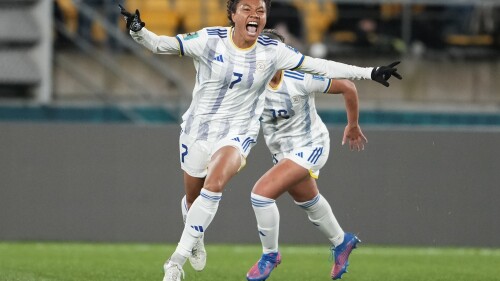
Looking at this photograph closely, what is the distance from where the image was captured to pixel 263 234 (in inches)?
367

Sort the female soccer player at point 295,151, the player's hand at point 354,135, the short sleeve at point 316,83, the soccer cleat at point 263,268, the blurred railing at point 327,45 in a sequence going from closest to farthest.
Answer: the soccer cleat at point 263,268 < the female soccer player at point 295,151 < the short sleeve at point 316,83 < the player's hand at point 354,135 < the blurred railing at point 327,45

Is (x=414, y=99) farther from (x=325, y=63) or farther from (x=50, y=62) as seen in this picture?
(x=325, y=63)

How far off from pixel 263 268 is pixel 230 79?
1.51 meters

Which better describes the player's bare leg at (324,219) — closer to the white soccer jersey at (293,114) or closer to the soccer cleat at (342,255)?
the soccer cleat at (342,255)

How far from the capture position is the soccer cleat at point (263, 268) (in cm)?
918

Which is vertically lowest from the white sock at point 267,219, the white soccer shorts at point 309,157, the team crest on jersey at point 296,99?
the white sock at point 267,219

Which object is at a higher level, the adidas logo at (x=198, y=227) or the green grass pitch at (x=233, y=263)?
the adidas logo at (x=198, y=227)

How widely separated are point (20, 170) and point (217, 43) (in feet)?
18.4

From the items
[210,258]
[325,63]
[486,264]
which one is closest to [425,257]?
[486,264]

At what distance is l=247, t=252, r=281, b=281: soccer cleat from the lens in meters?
9.18

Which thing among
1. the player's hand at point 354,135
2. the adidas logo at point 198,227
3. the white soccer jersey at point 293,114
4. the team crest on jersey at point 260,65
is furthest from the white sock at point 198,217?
the player's hand at point 354,135

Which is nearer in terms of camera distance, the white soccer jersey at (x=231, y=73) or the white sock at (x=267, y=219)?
the white soccer jersey at (x=231, y=73)

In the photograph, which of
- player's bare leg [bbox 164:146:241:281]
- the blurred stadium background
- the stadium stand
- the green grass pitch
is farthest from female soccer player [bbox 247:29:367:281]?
the stadium stand

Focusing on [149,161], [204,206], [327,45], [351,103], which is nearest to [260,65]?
[204,206]
